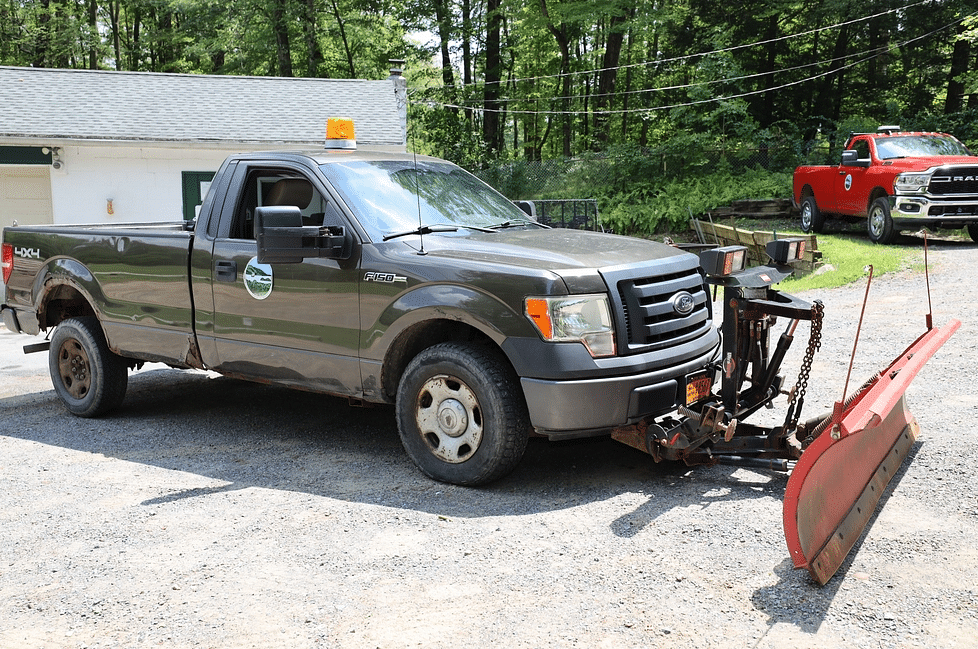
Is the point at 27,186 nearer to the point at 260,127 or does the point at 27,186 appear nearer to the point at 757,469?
the point at 260,127

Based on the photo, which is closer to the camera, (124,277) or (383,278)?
(383,278)

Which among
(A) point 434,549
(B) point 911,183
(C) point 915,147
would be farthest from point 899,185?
(A) point 434,549

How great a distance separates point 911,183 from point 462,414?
12570 mm

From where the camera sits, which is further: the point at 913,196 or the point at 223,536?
the point at 913,196

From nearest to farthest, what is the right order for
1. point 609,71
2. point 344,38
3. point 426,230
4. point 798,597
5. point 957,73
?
1. point 798,597
2. point 426,230
3. point 957,73
4. point 609,71
5. point 344,38

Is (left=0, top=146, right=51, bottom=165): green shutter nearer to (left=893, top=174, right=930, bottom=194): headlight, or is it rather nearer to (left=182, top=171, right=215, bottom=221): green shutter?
(left=182, top=171, right=215, bottom=221): green shutter

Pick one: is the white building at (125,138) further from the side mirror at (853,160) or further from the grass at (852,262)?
the grass at (852,262)

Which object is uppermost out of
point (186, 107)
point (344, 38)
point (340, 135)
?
point (344, 38)

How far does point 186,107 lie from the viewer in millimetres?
19938

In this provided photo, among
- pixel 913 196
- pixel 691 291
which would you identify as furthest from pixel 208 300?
pixel 913 196

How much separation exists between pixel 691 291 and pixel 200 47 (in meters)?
35.9

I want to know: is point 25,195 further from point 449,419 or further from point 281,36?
point 281,36

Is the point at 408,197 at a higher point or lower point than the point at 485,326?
higher

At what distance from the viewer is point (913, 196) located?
15156 millimetres
